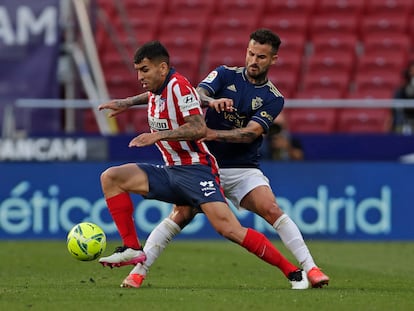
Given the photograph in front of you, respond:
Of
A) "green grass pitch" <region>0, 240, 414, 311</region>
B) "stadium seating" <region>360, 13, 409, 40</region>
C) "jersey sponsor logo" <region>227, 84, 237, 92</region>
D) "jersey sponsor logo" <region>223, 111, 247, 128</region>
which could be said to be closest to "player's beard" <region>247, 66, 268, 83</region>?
"jersey sponsor logo" <region>227, 84, 237, 92</region>

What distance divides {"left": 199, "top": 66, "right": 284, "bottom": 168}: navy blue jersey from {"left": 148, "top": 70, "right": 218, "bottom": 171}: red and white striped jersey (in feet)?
1.46

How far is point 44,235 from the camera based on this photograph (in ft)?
55.3

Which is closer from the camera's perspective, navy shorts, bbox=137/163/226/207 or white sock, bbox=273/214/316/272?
navy shorts, bbox=137/163/226/207

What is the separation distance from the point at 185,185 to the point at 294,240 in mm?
1182

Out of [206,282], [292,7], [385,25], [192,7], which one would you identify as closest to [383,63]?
[385,25]

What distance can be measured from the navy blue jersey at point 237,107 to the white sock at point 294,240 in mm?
595

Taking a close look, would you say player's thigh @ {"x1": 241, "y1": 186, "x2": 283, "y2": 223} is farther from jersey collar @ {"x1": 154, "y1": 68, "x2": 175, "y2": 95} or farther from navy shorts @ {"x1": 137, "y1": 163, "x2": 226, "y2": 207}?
jersey collar @ {"x1": 154, "y1": 68, "x2": 175, "y2": 95}

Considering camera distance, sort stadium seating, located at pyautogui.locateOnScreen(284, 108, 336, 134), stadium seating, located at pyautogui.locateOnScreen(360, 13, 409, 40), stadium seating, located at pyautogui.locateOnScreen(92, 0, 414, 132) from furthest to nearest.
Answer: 1. stadium seating, located at pyautogui.locateOnScreen(360, 13, 409, 40)
2. stadium seating, located at pyautogui.locateOnScreen(92, 0, 414, 132)
3. stadium seating, located at pyautogui.locateOnScreen(284, 108, 336, 134)

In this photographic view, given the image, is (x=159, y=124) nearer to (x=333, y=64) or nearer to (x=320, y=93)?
(x=320, y=93)

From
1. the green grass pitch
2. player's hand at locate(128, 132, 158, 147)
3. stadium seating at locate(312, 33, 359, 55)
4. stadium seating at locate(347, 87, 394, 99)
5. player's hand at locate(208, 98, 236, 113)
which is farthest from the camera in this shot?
stadium seating at locate(312, 33, 359, 55)

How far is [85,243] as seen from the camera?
962 centimetres

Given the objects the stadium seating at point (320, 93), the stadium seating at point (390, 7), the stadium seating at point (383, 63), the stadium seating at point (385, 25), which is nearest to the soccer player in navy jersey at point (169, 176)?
the stadium seating at point (320, 93)

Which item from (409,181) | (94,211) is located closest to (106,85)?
(94,211)

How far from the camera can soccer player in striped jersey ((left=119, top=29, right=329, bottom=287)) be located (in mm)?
9930
